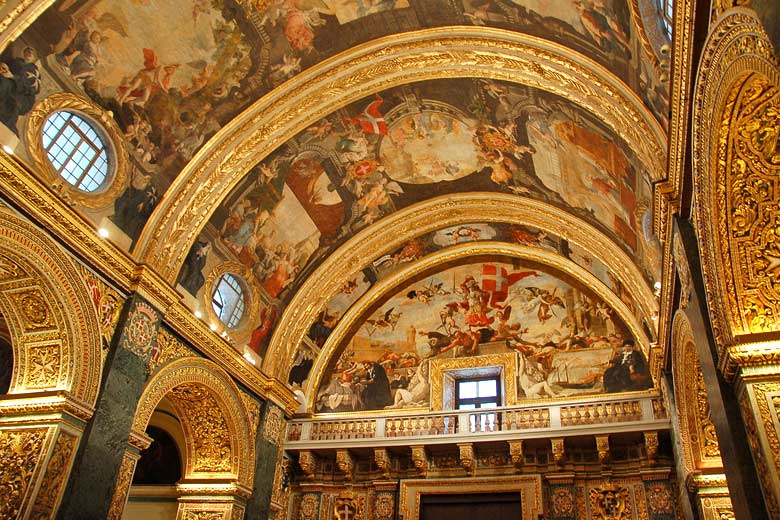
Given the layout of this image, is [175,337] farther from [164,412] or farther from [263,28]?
[263,28]

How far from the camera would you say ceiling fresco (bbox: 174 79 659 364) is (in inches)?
496

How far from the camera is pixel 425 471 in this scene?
597 inches

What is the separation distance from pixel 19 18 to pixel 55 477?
6805mm

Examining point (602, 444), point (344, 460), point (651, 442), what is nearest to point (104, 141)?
point (344, 460)

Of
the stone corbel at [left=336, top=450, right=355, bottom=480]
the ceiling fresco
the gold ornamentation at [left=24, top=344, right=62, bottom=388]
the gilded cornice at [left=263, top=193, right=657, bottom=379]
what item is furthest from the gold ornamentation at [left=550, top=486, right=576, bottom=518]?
the gold ornamentation at [left=24, top=344, right=62, bottom=388]

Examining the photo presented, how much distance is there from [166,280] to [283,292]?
4.18m

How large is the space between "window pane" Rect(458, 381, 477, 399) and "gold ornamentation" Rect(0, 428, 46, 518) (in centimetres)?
997

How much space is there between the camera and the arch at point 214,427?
13609 mm

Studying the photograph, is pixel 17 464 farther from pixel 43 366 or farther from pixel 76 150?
pixel 76 150

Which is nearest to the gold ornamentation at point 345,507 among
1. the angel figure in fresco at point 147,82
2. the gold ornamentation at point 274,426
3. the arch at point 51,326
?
the gold ornamentation at point 274,426

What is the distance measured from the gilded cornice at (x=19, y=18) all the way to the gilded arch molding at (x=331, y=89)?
13.1ft

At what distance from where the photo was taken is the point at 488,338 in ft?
55.4

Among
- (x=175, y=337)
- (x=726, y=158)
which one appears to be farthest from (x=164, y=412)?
(x=726, y=158)

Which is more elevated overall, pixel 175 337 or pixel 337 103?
pixel 337 103
